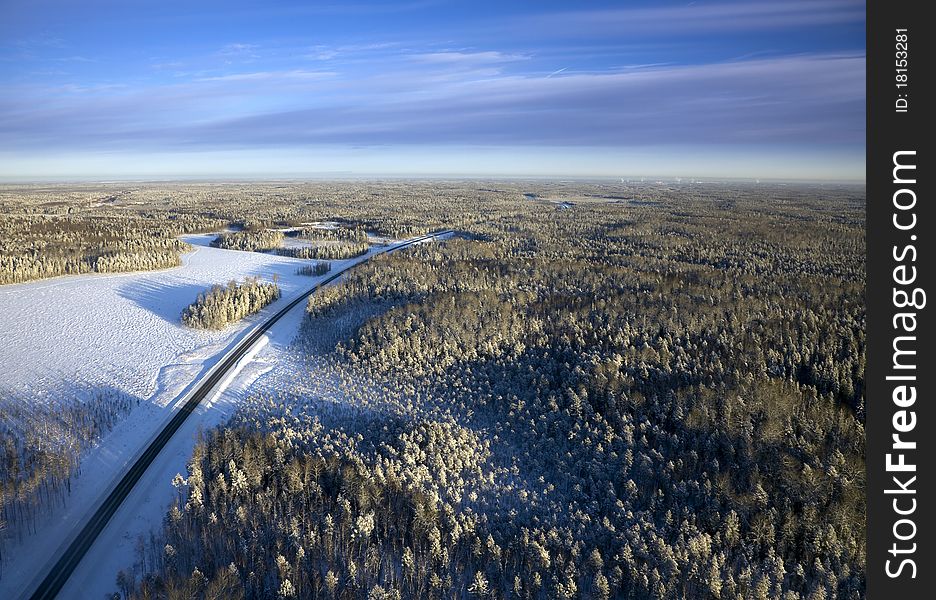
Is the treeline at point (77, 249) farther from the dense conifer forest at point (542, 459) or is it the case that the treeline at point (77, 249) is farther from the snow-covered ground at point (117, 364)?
the dense conifer forest at point (542, 459)

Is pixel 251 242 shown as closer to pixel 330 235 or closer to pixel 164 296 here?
pixel 330 235

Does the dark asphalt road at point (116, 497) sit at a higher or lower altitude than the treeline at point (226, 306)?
lower

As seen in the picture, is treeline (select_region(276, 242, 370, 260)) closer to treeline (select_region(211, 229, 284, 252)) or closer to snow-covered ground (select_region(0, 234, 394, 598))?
treeline (select_region(211, 229, 284, 252))

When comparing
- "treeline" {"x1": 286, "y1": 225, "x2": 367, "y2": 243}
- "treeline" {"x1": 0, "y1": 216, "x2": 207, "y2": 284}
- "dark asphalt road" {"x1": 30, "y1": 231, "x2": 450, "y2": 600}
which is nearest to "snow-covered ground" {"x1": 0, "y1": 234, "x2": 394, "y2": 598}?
"dark asphalt road" {"x1": 30, "y1": 231, "x2": 450, "y2": 600}

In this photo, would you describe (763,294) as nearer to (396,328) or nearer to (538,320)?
(538,320)

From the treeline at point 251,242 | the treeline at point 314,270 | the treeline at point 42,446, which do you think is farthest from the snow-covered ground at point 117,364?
the treeline at point 251,242

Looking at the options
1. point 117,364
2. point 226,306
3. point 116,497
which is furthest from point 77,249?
point 116,497

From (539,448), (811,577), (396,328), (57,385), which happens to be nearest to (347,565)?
(539,448)
